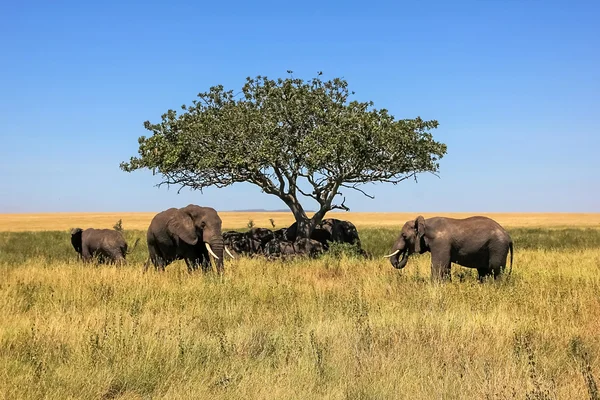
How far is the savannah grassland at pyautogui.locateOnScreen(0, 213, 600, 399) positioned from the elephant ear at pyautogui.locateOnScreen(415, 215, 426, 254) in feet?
4.55

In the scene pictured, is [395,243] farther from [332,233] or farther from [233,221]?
[233,221]

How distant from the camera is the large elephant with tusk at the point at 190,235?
13133 mm

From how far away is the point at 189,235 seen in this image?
44.3 feet


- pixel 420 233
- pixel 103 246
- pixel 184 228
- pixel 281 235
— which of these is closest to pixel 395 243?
pixel 420 233

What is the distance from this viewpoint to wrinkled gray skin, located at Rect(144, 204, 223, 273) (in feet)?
43.2

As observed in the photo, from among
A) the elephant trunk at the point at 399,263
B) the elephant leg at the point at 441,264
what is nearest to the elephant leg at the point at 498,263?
the elephant leg at the point at 441,264

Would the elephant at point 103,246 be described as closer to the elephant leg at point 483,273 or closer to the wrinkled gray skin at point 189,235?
the wrinkled gray skin at point 189,235

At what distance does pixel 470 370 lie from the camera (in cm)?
541

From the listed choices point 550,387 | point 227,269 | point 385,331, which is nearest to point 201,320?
point 385,331

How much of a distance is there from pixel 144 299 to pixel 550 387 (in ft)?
23.2

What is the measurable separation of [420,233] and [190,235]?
19.2 feet

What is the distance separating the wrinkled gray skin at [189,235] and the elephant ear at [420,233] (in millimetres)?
4874

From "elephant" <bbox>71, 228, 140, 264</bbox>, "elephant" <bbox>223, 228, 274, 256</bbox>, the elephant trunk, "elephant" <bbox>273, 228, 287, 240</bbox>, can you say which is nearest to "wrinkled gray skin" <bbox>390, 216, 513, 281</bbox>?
the elephant trunk

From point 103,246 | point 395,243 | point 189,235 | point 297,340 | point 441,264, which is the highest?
point 189,235
